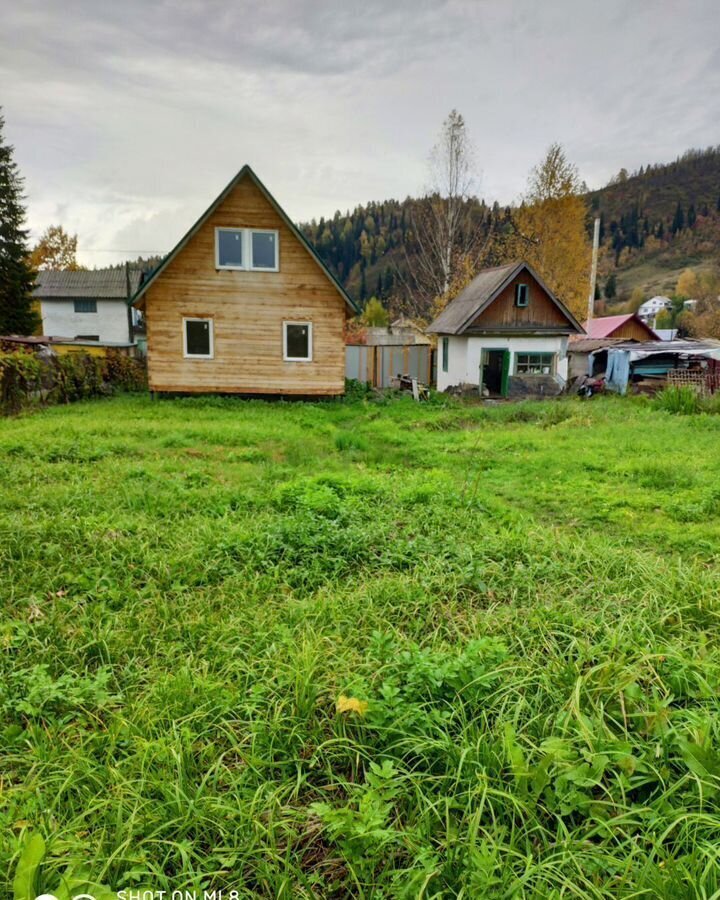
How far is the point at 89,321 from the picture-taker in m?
37.3

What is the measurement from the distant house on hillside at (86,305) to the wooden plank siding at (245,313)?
22182 millimetres

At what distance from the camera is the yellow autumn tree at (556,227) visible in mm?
28641

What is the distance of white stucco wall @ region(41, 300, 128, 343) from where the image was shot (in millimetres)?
36781

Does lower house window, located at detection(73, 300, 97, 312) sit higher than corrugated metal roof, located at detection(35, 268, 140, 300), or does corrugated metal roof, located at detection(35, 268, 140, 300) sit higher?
corrugated metal roof, located at detection(35, 268, 140, 300)

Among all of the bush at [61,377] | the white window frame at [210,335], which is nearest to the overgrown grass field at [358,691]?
the bush at [61,377]

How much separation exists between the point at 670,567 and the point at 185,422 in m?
11.0

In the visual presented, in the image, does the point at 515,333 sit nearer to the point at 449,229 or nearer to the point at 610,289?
the point at 449,229

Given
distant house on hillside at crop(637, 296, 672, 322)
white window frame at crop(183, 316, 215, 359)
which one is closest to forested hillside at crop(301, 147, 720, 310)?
distant house on hillside at crop(637, 296, 672, 322)

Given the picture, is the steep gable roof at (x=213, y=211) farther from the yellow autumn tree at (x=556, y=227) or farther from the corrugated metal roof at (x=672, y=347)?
the yellow autumn tree at (x=556, y=227)

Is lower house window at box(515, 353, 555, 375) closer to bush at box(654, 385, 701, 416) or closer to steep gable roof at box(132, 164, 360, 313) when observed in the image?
bush at box(654, 385, 701, 416)

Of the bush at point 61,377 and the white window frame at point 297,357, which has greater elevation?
the white window frame at point 297,357

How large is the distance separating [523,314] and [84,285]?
102ft

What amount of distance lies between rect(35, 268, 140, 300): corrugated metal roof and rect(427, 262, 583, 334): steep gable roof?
24.2 meters

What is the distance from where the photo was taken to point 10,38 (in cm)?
980
